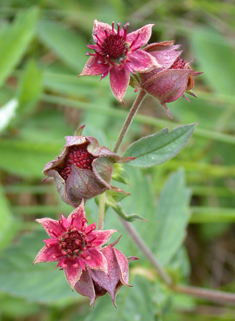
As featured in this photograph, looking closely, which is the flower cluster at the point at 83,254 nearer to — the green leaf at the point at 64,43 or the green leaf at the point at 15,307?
the green leaf at the point at 15,307

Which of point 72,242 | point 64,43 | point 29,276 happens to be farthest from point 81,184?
point 64,43

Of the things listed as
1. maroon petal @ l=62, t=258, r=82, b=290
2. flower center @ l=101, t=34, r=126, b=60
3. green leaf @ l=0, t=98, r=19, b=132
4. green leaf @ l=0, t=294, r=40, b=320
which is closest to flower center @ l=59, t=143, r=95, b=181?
maroon petal @ l=62, t=258, r=82, b=290

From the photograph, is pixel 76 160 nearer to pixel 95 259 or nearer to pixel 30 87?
pixel 95 259

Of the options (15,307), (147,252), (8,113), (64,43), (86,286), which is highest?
(64,43)

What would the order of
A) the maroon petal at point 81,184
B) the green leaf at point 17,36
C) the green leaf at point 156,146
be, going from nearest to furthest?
the maroon petal at point 81,184
the green leaf at point 156,146
the green leaf at point 17,36

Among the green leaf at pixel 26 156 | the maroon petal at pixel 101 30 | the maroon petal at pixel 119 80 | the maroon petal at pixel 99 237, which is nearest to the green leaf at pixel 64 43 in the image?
the green leaf at pixel 26 156

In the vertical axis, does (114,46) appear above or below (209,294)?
above

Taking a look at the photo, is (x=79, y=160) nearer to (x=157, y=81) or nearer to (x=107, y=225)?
(x=157, y=81)
